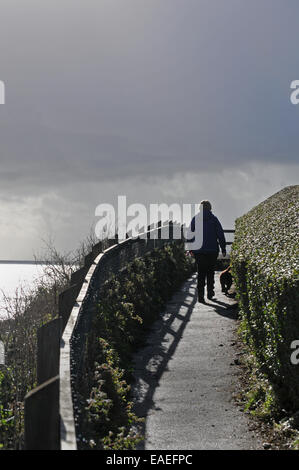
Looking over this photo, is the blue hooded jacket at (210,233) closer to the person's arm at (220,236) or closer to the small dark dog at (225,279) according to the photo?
the person's arm at (220,236)

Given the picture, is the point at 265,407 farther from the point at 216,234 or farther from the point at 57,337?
the point at 216,234

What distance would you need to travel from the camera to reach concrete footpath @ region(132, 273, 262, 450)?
8117mm

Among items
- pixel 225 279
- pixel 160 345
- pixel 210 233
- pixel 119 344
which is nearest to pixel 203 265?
pixel 210 233

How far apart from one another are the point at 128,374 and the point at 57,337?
4.31 metres

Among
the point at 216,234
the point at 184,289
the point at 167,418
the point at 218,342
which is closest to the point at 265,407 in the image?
the point at 167,418

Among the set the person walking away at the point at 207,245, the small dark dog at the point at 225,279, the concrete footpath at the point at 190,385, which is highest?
the person walking away at the point at 207,245

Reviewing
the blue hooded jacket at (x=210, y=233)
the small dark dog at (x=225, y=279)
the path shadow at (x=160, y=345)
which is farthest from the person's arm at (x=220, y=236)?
the path shadow at (x=160, y=345)

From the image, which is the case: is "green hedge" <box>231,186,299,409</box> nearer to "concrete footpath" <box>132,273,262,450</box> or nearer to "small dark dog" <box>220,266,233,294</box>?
"concrete footpath" <box>132,273,262,450</box>

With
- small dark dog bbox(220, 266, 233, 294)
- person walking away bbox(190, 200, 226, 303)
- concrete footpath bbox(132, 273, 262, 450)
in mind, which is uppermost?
person walking away bbox(190, 200, 226, 303)

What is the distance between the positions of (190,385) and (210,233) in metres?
7.17

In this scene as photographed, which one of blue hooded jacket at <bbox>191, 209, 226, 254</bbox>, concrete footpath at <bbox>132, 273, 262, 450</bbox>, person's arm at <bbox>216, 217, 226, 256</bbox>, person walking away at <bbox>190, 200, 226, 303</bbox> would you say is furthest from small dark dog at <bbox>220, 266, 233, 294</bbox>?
concrete footpath at <bbox>132, 273, 262, 450</bbox>

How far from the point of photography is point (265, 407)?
864 centimetres

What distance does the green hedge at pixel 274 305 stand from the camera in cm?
757

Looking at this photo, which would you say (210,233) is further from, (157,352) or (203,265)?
(157,352)
